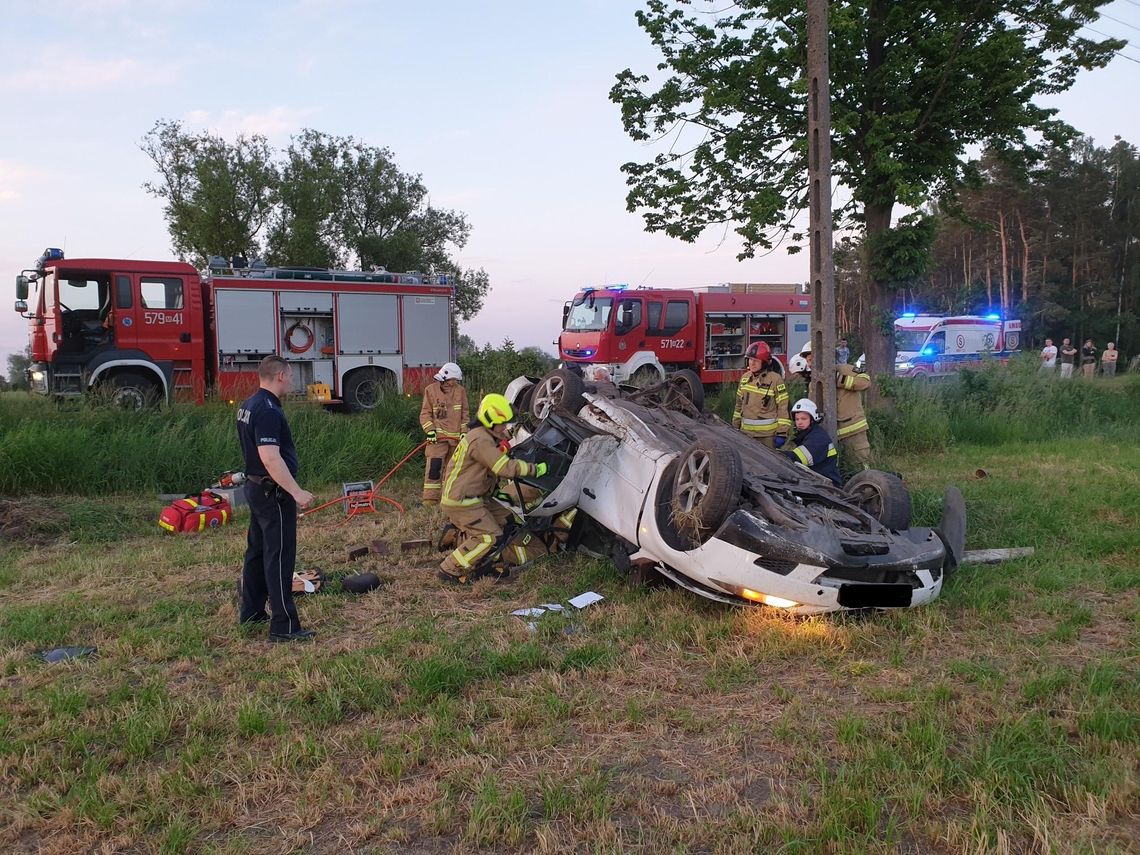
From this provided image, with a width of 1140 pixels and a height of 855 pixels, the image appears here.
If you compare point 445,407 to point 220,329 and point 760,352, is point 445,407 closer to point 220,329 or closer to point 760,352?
point 760,352

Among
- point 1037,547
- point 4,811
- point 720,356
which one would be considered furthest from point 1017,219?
point 4,811

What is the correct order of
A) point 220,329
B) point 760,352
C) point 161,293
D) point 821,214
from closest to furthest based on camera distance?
point 821,214 → point 760,352 → point 161,293 → point 220,329

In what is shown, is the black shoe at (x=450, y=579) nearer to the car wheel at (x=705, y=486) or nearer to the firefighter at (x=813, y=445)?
the car wheel at (x=705, y=486)

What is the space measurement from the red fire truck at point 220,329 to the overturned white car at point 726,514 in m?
6.84

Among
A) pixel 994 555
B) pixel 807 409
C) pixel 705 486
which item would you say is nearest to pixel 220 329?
pixel 807 409

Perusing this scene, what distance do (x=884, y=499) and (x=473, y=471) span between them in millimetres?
2655

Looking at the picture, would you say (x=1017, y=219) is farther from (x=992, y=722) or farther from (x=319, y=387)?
(x=992, y=722)

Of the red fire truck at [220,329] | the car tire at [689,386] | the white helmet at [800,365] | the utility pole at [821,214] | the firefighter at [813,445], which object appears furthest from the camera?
the red fire truck at [220,329]

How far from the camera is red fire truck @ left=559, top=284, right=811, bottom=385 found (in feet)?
51.5

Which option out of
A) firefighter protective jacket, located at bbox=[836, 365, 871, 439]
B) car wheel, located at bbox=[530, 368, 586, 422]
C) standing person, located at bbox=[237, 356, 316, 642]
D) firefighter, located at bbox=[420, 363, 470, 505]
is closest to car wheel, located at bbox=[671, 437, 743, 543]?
car wheel, located at bbox=[530, 368, 586, 422]

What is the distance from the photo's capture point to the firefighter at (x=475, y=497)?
5.58m

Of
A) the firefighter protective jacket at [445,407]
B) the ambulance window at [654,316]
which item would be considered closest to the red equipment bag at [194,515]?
the firefighter protective jacket at [445,407]

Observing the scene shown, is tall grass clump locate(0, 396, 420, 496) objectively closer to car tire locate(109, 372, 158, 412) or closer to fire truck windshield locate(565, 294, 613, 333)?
car tire locate(109, 372, 158, 412)

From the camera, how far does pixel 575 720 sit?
348 centimetres
